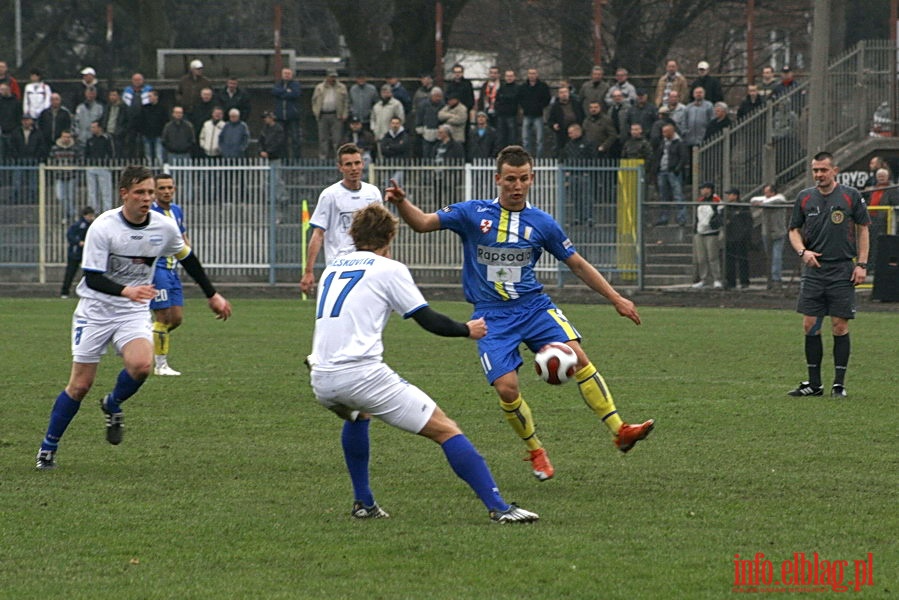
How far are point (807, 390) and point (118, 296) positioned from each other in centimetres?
625

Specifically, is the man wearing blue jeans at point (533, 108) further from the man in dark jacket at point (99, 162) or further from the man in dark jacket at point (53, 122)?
the man in dark jacket at point (53, 122)

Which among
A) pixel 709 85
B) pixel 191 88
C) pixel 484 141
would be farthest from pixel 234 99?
pixel 709 85

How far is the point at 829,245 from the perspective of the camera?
11.9 metres

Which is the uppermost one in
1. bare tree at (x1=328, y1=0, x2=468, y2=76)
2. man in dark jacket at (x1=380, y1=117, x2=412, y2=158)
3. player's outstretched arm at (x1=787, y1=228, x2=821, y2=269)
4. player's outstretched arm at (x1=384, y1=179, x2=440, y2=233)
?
bare tree at (x1=328, y1=0, x2=468, y2=76)

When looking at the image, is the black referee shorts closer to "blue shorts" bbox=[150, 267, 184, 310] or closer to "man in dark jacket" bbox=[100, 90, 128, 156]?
"blue shorts" bbox=[150, 267, 184, 310]

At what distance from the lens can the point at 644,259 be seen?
969 inches

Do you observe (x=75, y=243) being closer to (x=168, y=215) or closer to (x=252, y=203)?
(x=252, y=203)

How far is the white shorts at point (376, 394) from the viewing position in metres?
6.86

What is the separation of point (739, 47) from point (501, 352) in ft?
129

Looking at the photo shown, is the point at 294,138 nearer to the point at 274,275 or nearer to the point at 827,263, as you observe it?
the point at 274,275

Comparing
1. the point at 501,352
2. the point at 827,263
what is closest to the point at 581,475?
the point at 501,352

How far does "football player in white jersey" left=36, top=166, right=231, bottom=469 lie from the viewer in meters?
8.84

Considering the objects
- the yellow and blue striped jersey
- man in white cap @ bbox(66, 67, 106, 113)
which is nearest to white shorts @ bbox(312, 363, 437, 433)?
the yellow and blue striped jersey

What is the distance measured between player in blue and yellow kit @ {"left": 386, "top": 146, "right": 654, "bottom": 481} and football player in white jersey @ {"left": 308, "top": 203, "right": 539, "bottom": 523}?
1355mm
